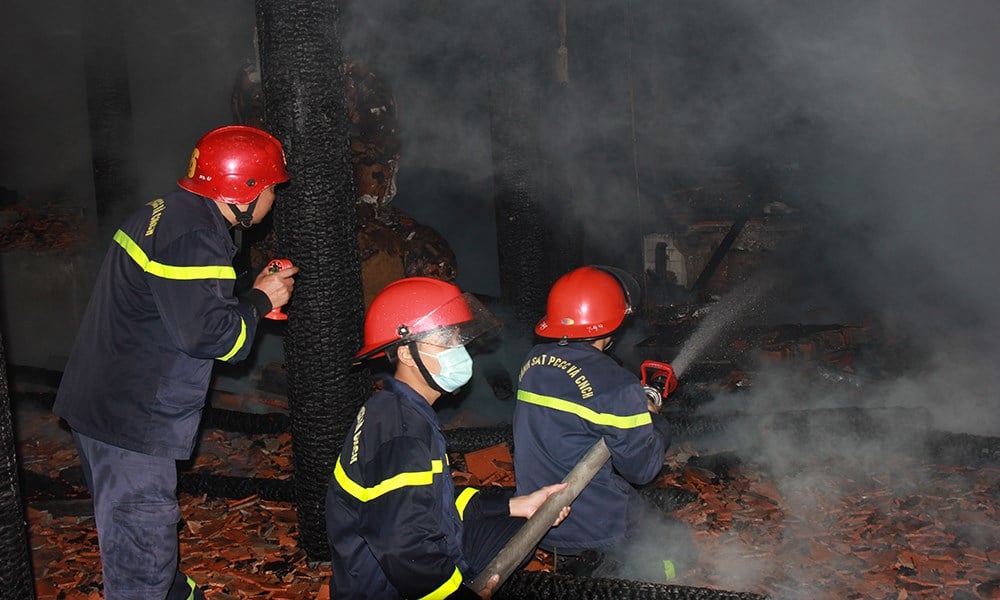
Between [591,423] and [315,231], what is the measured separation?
2157 mm

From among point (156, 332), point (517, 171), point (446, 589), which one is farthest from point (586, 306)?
point (517, 171)

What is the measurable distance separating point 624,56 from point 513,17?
6.96 feet

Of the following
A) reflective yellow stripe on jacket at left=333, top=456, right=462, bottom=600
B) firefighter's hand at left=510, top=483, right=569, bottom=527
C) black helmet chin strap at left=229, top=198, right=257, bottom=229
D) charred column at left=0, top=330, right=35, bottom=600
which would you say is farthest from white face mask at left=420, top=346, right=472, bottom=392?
charred column at left=0, top=330, right=35, bottom=600

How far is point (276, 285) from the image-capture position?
161 inches

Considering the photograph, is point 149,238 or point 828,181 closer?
point 149,238

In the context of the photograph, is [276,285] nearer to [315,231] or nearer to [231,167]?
[231,167]

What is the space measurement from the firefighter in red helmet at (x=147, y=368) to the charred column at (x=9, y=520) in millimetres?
742

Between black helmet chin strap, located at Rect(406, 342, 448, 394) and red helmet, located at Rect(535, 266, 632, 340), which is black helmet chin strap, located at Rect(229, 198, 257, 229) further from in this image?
red helmet, located at Rect(535, 266, 632, 340)

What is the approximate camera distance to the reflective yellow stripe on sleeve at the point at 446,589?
2723mm

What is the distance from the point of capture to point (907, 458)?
6.60m

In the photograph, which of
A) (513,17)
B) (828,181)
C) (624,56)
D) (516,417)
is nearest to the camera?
(516,417)

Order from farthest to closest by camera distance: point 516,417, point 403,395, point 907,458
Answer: point 907,458
point 516,417
point 403,395

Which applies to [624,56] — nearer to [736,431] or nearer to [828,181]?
[828,181]

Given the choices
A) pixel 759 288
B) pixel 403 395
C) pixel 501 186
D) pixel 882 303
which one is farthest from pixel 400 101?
pixel 403 395
